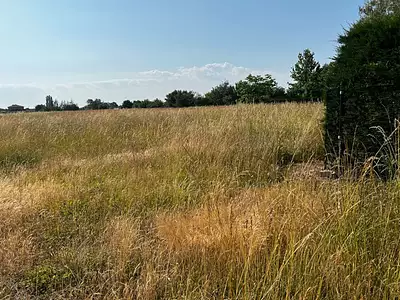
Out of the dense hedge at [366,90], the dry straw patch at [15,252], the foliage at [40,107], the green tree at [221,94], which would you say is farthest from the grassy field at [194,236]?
the foliage at [40,107]

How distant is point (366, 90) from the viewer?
13.7ft

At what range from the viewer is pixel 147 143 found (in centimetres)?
723

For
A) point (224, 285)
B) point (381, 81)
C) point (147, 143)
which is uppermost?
point (381, 81)

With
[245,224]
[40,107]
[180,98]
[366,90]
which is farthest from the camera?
[40,107]

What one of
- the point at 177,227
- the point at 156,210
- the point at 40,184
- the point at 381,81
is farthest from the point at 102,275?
the point at 381,81

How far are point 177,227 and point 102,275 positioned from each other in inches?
30.3

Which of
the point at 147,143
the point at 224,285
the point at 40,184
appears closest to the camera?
the point at 224,285

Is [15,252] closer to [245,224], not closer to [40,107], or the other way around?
[245,224]

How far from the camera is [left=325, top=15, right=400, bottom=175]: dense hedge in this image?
4.00 metres

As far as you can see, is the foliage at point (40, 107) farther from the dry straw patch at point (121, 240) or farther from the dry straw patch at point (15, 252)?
the dry straw patch at point (121, 240)

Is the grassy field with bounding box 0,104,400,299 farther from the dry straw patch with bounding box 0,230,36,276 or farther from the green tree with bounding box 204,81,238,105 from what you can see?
the green tree with bounding box 204,81,238,105

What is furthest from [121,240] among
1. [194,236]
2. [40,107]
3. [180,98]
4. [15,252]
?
[40,107]

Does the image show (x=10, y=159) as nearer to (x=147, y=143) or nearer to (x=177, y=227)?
(x=147, y=143)

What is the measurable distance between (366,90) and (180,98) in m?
53.2
